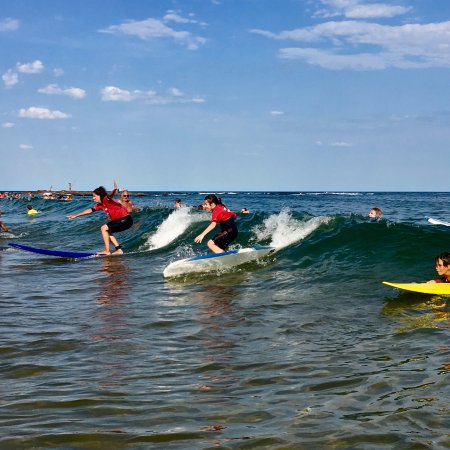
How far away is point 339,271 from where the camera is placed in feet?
38.7

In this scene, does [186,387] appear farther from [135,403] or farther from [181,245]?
[181,245]

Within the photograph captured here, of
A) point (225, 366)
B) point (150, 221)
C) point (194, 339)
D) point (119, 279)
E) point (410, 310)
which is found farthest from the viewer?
point (150, 221)

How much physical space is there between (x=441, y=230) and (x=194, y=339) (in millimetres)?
9651

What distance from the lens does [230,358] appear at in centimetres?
568

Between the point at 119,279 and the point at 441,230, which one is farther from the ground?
the point at 441,230

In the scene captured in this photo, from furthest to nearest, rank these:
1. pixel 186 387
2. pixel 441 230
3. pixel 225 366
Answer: pixel 441 230, pixel 225 366, pixel 186 387

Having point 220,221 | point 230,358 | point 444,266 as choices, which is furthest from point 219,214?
point 230,358

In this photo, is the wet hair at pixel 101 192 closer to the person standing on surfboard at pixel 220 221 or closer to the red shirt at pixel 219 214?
the person standing on surfboard at pixel 220 221

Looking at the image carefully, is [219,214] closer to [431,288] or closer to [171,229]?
[431,288]

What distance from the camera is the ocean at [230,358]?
3.74 meters

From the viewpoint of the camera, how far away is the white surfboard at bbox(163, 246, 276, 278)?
38.9ft

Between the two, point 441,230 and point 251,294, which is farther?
point 441,230

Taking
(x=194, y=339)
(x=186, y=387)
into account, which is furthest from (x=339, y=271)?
(x=186, y=387)

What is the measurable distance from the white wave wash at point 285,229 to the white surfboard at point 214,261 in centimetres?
175
